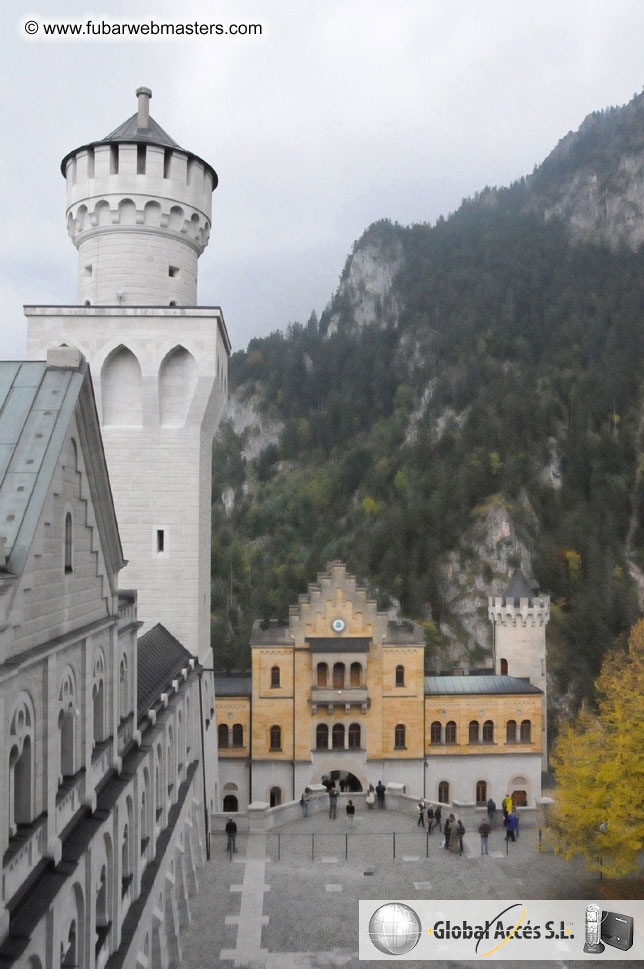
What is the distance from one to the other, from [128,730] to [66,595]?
529 centimetres

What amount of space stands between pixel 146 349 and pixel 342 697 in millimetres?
20988

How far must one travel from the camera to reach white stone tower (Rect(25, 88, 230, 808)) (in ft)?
78.4

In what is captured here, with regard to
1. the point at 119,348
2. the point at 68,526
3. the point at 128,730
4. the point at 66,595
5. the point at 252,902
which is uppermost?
the point at 119,348

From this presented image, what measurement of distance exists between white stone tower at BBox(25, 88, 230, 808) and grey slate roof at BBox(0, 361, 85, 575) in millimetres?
→ 13478

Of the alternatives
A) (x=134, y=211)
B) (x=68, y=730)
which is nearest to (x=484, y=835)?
(x=68, y=730)

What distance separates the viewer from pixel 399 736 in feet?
124

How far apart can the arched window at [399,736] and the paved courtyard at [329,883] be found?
9.42 m

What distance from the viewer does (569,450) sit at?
100375 millimetres

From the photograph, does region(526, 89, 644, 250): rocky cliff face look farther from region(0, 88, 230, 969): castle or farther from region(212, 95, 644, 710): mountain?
region(0, 88, 230, 969): castle

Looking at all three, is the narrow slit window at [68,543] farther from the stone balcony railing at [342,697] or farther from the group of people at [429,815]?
the stone balcony railing at [342,697]

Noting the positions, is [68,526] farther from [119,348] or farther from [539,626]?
[539,626]

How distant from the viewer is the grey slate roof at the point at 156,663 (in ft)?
55.7

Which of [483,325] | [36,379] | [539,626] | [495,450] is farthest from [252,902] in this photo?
[483,325]

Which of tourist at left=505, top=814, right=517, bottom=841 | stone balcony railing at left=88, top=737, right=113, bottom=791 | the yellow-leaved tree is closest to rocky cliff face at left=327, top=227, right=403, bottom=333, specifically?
tourist at left=505, top=814, right=517, bottom=841
